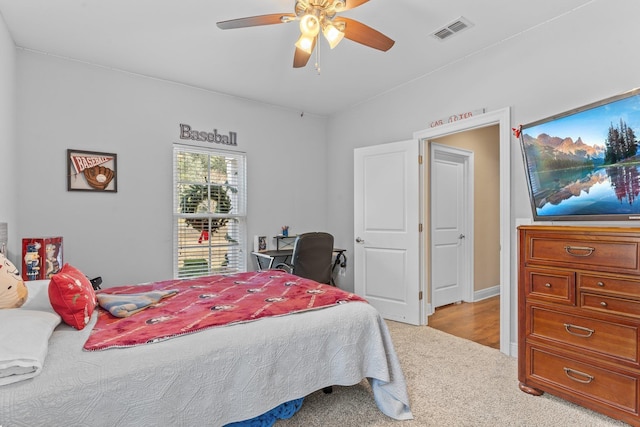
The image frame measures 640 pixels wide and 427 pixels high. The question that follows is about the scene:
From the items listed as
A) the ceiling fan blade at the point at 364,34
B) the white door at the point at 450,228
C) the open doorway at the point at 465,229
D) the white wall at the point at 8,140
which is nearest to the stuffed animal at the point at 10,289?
the white wall at the point at 8,140

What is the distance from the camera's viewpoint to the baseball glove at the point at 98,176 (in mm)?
3291

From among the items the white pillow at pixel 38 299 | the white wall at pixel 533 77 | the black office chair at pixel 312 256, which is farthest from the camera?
the black office chair at pixel 312 256

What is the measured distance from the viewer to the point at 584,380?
1975mm

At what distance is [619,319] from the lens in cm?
185

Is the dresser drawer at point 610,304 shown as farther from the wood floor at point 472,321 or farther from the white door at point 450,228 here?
the white door at point 450,228

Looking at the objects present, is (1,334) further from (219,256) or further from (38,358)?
(219,256)

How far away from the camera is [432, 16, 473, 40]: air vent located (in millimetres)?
2623

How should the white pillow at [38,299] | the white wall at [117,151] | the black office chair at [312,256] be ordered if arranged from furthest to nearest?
the black office chair at [312,256] < the white wall at [117,151] < the white pillow at [38,299]

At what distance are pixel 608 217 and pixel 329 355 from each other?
6.42 feet

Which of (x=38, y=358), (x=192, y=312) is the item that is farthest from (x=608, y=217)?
(x=38, y=358)

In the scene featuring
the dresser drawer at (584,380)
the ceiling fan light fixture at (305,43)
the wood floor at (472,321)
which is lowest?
the wood floor at (472,321)

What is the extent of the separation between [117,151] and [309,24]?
8.39 ft

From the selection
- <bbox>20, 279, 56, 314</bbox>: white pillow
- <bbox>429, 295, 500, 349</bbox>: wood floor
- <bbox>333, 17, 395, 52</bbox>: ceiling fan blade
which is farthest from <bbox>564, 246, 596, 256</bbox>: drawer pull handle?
<bbox>20, 279, 56, 314</bbox>: white pillow

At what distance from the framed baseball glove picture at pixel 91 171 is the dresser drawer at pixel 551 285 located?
3863 mm
